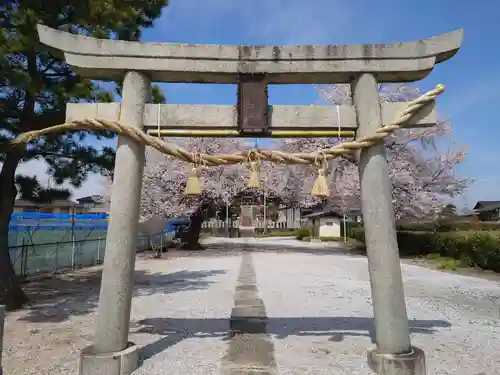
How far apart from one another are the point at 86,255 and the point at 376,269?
42.1 ft

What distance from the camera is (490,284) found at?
10781 millimetres

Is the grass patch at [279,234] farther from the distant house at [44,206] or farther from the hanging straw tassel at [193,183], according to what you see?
the hanging straw tassel at [193,183]

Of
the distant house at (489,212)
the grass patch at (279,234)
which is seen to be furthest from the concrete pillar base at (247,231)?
the distant house at (489,212)

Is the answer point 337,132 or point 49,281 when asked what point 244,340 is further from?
point 49,281

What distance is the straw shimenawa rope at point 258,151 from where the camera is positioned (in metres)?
4.09

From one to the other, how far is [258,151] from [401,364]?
2.60 meters

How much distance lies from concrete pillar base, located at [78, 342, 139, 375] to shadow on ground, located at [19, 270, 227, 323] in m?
3.12

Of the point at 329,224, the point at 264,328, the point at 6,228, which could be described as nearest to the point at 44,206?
the point at 6,228

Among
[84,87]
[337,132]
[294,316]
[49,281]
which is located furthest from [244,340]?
[49,281]

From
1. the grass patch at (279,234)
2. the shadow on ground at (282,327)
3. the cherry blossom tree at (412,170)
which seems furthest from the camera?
the grass patch at (279,234)

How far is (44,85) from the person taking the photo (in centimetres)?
667

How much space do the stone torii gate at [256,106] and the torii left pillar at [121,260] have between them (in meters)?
0.01

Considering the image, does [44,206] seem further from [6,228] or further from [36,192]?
[6,228]

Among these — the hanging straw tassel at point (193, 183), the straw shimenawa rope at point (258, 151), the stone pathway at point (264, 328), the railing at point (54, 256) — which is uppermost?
the straw shimenawa rope at point (258, 151)
